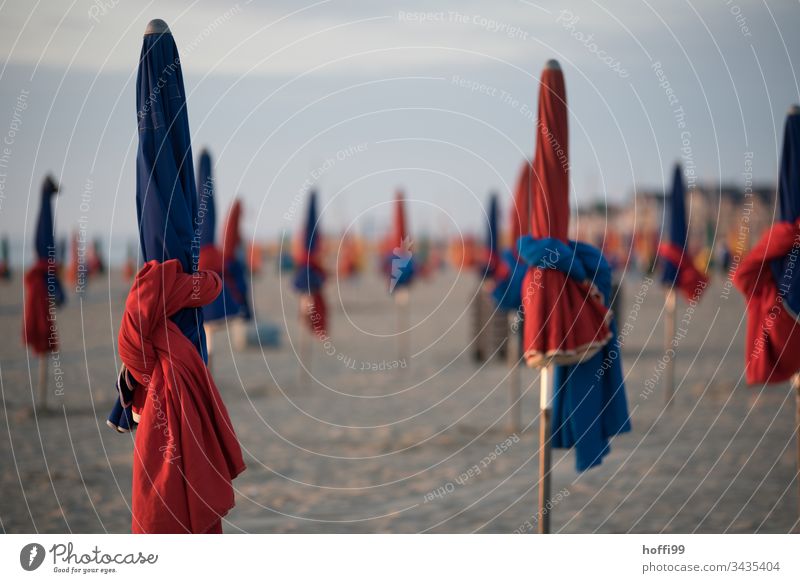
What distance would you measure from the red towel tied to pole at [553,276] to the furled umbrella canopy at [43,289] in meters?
5.96

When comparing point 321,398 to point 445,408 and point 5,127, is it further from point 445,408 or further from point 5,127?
point 5,127

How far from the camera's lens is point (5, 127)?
6.32m

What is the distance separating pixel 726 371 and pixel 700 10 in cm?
913

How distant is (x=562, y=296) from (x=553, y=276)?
0.13 meters

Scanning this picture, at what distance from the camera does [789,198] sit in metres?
5.99

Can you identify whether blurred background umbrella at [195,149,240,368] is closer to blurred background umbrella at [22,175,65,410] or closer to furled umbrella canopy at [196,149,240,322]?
furled umbrella canopy at [196,149,240,322]

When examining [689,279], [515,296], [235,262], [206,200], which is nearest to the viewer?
[206,200]

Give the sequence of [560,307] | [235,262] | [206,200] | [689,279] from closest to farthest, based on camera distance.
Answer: [560,307] < [206,200] < [235,262] < [689,279]

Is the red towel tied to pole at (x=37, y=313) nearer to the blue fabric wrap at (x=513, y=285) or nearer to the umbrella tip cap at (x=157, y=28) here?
the blue fabric wrap at (x=513, y=285)

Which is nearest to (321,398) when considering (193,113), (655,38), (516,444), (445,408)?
(445,408)

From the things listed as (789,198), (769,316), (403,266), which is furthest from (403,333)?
(789,198)

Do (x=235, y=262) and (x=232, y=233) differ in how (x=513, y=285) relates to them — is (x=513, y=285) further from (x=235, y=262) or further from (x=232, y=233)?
(x=232, y=233)

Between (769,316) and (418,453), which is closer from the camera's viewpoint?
(769,316)

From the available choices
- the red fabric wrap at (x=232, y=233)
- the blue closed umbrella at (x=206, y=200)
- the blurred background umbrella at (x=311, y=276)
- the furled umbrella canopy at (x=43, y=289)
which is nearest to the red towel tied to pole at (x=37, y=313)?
the furled umbrella canopy at (x=43, y=289)
